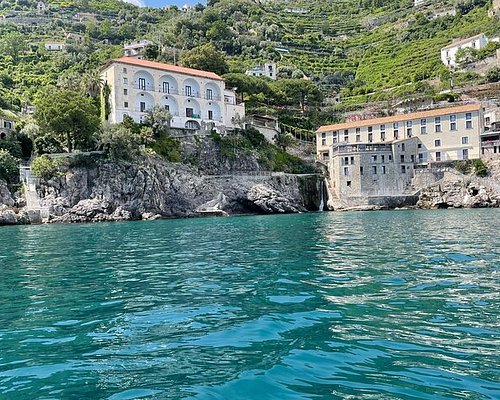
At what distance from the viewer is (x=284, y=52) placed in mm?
130875

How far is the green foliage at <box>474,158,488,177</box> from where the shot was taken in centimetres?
5966

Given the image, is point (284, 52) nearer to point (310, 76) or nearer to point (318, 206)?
point (310, 76)

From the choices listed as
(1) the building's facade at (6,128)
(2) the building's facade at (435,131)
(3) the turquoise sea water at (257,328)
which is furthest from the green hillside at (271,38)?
(3) the turquoise sea water at (257,328)

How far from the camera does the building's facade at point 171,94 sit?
61781mm

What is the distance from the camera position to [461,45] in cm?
9675

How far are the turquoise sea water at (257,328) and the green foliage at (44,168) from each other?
116 feet

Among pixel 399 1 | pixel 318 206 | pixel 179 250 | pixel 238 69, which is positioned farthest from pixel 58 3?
pixel 179 250

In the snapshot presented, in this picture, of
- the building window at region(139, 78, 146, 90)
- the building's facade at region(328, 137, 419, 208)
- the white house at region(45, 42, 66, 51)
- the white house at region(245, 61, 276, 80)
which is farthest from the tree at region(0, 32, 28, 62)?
the building's facade at region(328, 137, 419, 208)

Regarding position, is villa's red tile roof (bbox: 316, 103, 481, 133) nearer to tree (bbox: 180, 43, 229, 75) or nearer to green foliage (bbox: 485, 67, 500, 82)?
green foliage (bbox: 485, 67, 500, 82)

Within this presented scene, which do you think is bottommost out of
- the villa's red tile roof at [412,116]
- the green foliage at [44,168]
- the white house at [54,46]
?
the green foliage at [44,168]

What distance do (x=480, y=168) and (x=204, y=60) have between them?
166 ft

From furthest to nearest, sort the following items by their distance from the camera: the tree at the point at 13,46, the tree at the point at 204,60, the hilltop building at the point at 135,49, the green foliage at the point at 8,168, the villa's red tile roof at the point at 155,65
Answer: the tree at the point at 13,46 < the hilltop building at the point at 135,49 < the tree at the point at 204,60 < the villa's red tile roof at the point at 155,65 < the green foliage at the point at 8,168

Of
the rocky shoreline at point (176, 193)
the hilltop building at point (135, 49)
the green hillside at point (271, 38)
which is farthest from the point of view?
the hilltop building at point (135, 49)

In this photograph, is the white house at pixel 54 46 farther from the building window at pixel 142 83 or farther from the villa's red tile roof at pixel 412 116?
the villa's red tile roof at pixel 412 116
